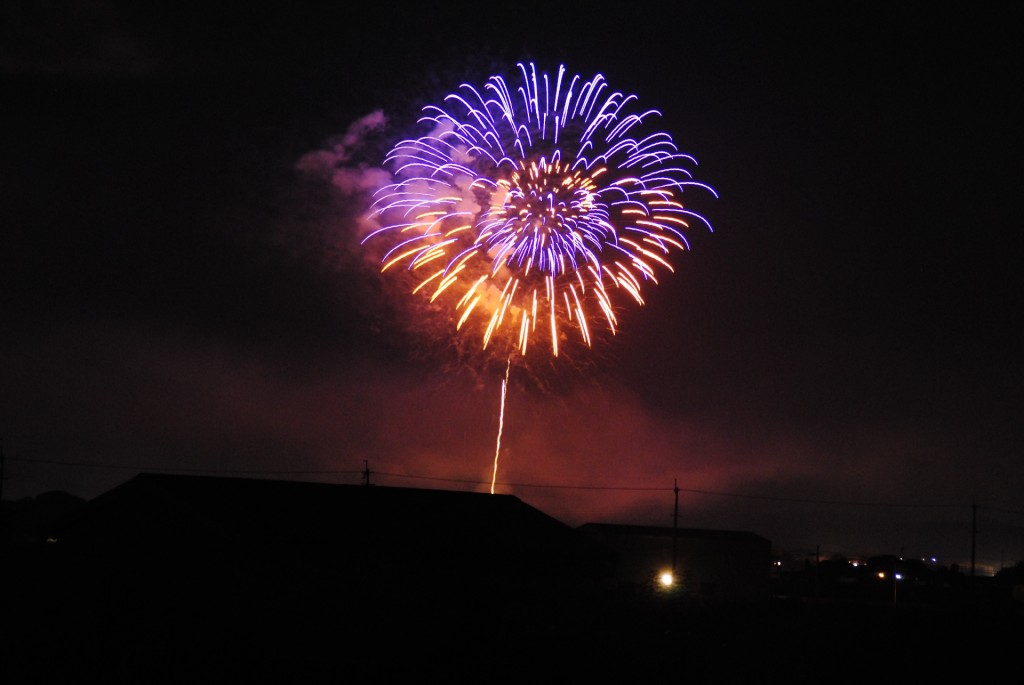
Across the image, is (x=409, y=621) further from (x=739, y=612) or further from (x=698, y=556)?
(x=698, y=556)

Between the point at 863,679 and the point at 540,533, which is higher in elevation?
the point at 540,533

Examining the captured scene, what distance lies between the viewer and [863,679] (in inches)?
808

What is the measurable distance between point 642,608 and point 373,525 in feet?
25.6

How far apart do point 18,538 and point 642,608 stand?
113 ft

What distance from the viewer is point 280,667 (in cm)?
1759

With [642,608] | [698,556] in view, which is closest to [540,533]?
[642,608]

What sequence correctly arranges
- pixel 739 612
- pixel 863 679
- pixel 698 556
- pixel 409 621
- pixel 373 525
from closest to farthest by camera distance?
pixel 863 679 → pixel 409 621 → pixel 373 525 → pixel 739 612 → pixel 698 556

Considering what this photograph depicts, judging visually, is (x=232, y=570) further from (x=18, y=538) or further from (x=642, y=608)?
(x=18, y=538)

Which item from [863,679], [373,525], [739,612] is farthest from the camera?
[739,612]

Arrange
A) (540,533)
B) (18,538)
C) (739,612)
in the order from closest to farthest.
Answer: (540,533) → (739,612) → (18,538)

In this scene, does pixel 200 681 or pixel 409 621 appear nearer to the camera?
pixel 200 681

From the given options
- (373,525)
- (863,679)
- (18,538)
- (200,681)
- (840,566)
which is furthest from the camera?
(840,566)

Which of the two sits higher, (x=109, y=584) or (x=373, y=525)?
(x=373, y=525)

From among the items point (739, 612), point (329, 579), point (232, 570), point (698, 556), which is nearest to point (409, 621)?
point (329, 579)
